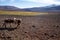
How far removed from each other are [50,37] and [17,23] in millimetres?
5078

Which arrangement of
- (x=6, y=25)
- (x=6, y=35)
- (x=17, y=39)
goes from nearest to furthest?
(x=17, y=39), (x=6, y=35), (x=6, y=25)

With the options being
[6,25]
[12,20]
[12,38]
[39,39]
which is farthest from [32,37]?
[6,25]

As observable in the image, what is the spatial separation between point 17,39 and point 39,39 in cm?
157

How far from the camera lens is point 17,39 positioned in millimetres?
13164

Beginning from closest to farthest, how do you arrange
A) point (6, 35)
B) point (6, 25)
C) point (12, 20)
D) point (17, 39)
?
point (17, 39) < point (6, 35) < point (12, 20) < point (6, 25)

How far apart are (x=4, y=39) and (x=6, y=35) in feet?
3.51

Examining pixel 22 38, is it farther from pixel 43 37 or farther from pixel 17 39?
pixel 43 37

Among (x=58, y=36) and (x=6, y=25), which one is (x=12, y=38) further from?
(x=6, y=25)

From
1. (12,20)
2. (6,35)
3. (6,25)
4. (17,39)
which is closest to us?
(17,39)

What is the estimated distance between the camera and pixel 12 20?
706 inches

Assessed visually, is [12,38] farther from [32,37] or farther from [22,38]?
[32,37]

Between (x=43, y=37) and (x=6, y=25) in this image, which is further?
(x=6, y=25)

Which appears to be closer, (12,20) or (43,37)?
(43,37)

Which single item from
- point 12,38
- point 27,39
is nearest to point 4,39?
point 12,38
